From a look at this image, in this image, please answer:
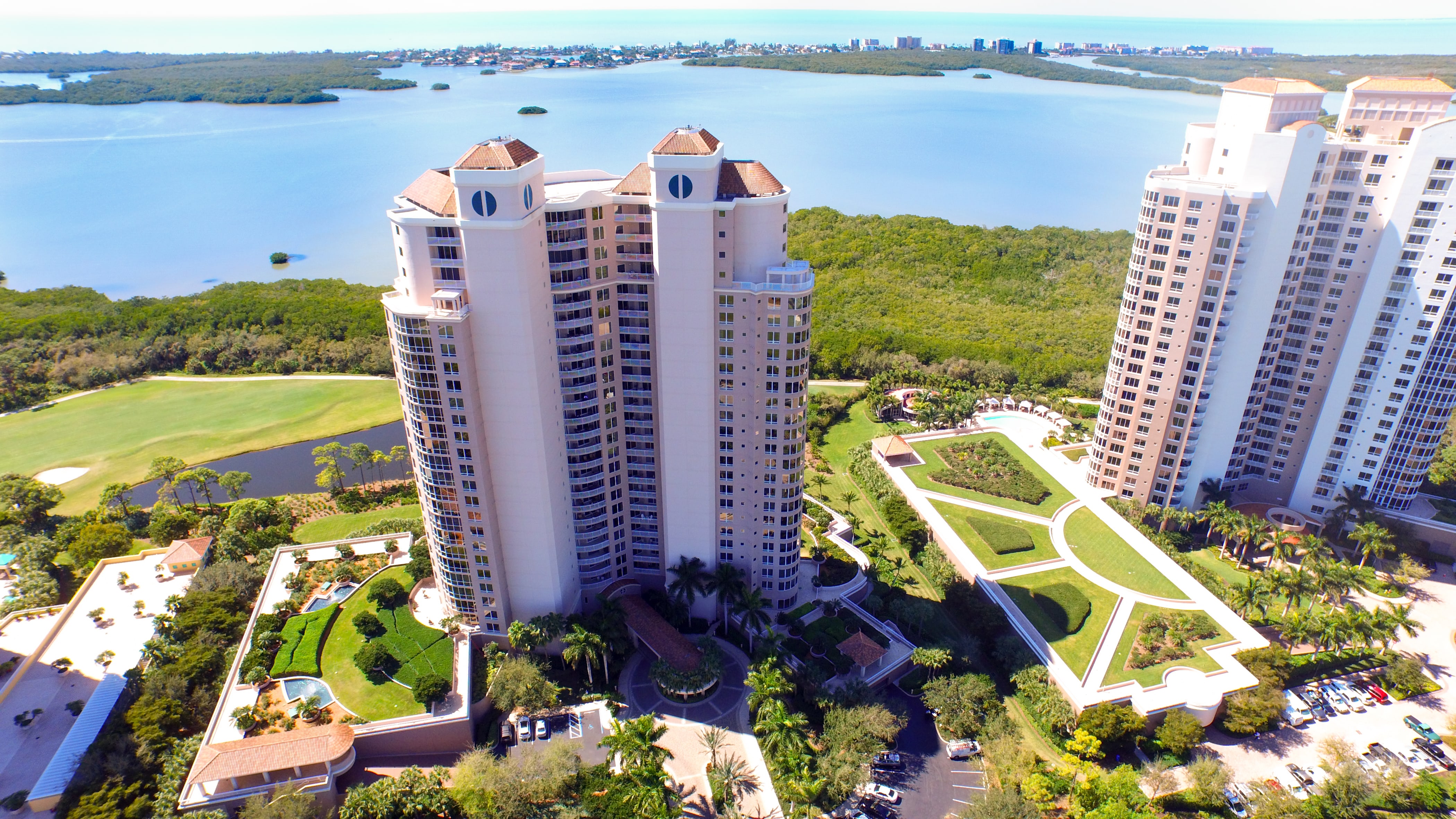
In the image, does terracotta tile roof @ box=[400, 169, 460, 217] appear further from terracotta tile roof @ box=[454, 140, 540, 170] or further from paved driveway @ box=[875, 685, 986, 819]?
paved driveway @ box=[875, 685, 986, 819]

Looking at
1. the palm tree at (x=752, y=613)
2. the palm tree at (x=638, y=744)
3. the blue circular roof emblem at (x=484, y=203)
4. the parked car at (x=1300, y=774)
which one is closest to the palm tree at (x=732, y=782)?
the palm tree at (x=638, y=744)

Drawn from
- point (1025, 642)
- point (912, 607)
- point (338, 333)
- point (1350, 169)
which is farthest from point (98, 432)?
point (1350, 169)

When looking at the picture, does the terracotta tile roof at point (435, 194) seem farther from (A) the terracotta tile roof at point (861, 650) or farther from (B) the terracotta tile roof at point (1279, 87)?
(B) the terracotta tile roof at point (1279, 87)

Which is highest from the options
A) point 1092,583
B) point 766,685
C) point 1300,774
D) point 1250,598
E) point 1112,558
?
point 766,685

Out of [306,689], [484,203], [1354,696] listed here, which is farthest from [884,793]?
[484,203]

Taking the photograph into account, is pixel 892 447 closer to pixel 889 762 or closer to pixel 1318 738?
pixel 889 762

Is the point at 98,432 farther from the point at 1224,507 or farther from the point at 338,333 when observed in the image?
the point at 1224,507

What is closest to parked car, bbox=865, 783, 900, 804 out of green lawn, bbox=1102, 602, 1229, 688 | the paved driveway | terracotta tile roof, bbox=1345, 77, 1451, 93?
the paved driveway
